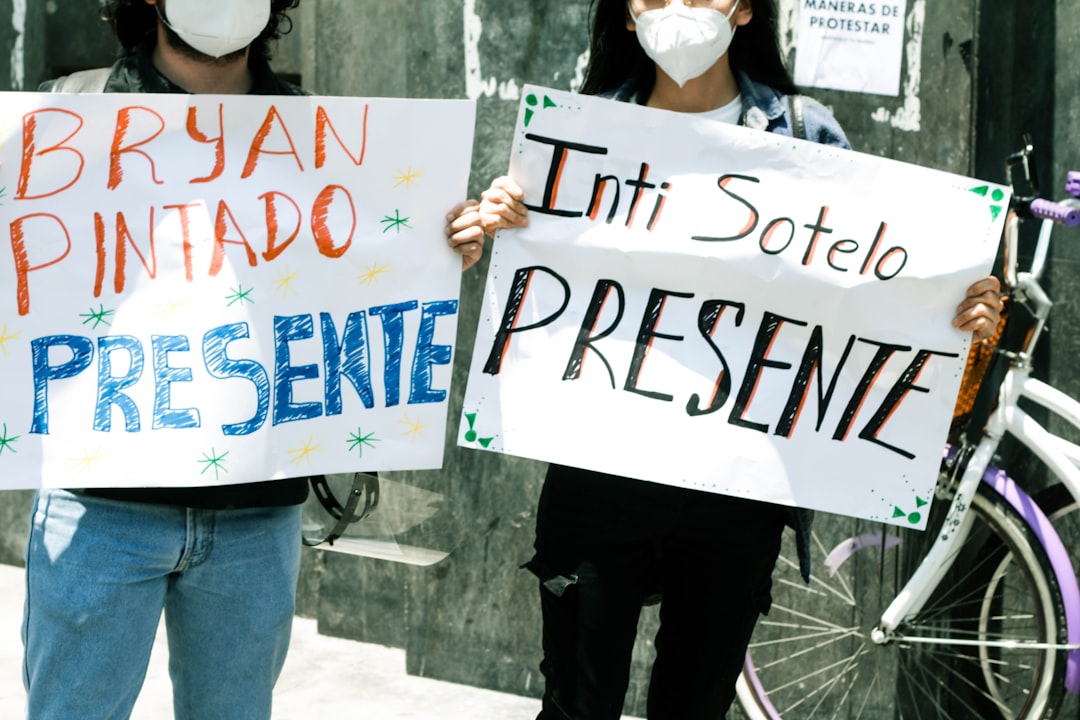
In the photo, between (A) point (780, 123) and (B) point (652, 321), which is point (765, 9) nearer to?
(A) point (780, 123)

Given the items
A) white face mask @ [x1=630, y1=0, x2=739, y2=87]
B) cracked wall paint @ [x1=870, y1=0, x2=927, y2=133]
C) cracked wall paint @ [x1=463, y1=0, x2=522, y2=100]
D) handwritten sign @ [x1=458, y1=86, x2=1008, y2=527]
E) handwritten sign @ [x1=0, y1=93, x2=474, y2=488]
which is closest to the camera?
handwritten sign @ [x1=0, y1=93, x2=474, y2=488]

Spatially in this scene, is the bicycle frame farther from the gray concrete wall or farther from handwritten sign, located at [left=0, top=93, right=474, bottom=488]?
handwritten sign, located at [left=0, top=93, right=474, bottom=488]

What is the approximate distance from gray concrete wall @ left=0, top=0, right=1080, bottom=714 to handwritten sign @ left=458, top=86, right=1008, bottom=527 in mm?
1204

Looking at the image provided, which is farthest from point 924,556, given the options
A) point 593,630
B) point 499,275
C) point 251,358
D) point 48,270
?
point 48,270

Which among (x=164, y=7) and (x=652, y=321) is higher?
(x=164, y=7)

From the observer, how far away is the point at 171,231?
2543 millimetres

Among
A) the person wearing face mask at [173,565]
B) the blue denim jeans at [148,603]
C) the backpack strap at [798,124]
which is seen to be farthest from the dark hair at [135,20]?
the backpack strap at [798,124]

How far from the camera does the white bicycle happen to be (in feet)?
11.7

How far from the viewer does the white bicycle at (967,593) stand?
3561 mm

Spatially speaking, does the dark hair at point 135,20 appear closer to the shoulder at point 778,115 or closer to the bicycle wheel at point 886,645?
the shoulder at point 778,115

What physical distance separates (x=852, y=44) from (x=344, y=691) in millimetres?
2437

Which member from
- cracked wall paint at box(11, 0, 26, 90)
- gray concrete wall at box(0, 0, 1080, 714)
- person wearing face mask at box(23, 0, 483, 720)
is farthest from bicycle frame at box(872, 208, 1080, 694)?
cracked wall paint at box(11, 0, 26, 90)

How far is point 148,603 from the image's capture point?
2.41 metres

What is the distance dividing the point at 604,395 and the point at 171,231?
0.88m
